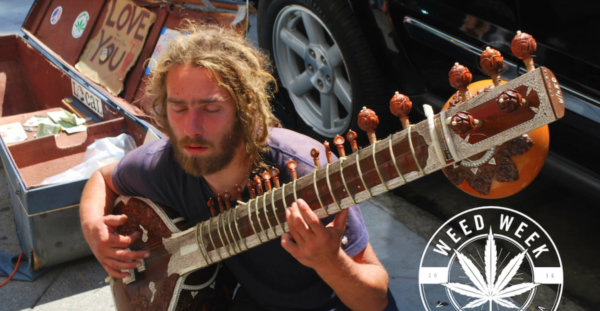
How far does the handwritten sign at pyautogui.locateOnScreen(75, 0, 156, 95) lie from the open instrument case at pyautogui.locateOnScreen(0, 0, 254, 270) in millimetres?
25

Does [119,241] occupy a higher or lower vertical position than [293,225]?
lower

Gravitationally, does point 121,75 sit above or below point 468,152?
below

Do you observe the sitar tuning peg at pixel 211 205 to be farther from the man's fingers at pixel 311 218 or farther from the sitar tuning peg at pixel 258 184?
the man's fingers at pixel 311 218

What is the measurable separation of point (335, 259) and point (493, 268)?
1072mm

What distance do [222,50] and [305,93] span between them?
1.76m

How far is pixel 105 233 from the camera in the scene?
6.68 ft


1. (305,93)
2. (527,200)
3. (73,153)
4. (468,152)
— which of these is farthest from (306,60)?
(468,152)

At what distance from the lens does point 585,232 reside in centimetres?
273

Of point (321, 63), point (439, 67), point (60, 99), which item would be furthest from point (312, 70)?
point (60, 99)

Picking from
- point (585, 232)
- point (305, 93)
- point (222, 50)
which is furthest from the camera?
point (305, 93)

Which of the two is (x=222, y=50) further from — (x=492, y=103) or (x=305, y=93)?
(x=305, y=93)

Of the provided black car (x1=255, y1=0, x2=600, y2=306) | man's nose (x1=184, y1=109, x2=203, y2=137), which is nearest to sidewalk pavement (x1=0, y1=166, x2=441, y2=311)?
black car (x1=255, y1=0, x2=600, y2=306)

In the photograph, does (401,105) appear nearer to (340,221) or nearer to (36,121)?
(340,221)

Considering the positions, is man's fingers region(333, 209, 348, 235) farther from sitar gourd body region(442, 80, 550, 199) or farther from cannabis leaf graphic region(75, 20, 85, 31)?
cannabis leaf graphic region(75, 20, 85, 31)
